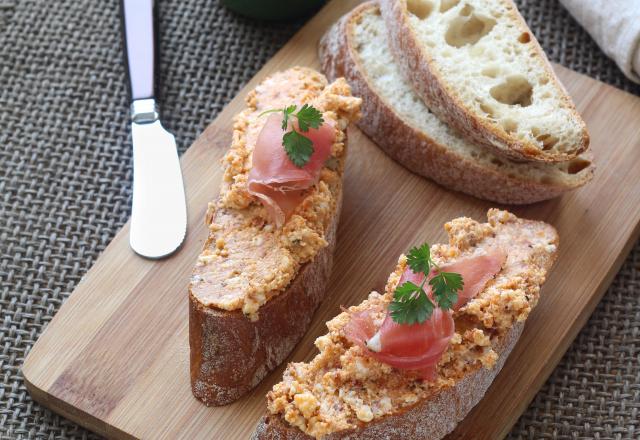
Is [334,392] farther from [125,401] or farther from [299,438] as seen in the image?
[125,401]

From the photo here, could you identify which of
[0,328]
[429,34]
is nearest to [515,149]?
[429,34]

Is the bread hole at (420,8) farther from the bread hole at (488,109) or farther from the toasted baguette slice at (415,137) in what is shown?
the bread hole at (488,109)

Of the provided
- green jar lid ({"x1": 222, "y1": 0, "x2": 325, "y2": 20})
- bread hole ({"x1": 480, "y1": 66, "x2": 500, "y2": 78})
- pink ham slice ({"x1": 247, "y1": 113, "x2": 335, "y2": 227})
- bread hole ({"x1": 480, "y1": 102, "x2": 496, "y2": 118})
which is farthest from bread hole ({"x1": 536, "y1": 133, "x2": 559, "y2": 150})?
green jar lid ({"x1": 222, "y1": 0, "x2": 325, "y2": 20})

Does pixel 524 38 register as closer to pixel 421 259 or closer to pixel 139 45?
pixel 421 259

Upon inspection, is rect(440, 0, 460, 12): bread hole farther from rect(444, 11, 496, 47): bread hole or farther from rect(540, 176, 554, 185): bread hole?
rect(540, 176, 554, 185): bread hole

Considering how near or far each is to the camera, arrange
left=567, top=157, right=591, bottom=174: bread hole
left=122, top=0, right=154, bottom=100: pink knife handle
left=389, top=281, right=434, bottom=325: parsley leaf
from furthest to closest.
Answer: left=122, top=0, right=154, bottom=100: pink knife handle → left=567, top=157, right=591, bottom=174: bread hole → left=389, top=281, right=434, bottom=325: parsley leaf

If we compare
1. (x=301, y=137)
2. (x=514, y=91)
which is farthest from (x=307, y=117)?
(x=514, y=91)
